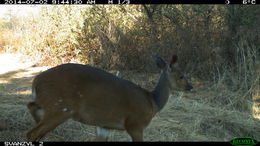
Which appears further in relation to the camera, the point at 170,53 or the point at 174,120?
the point at 170,53

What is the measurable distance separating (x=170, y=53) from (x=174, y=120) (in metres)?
3.39

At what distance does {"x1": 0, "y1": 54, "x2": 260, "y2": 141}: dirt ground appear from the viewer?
18.9 feet

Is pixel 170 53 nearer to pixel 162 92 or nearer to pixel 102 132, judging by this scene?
pixel 162 92

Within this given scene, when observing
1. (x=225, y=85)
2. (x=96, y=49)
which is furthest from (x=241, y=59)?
(x=96, y=49)

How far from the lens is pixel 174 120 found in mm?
6961

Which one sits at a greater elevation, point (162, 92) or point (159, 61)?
point (159, 61)

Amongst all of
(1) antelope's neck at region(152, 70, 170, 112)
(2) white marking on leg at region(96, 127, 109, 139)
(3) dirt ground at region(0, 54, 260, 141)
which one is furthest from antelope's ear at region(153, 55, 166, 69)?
(3) dirt ground at region(0, 54, 260, 141)

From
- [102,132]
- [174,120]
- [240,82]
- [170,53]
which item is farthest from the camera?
[170,53]

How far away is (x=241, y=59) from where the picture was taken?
9.70 meters

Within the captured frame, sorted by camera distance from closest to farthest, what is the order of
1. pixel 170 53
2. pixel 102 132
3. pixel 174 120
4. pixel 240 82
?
pixel 102 132, pixel 174 120, pixel 240 82, pixel 170 53

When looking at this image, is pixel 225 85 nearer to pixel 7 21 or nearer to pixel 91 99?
pixel 91 99

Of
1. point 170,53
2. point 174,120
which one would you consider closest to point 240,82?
point 170,53

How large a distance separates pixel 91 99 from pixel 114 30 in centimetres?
622

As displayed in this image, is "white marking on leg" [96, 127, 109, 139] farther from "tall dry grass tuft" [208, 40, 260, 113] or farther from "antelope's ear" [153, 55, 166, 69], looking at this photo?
"tall dry grass tuft" [208, 40, 260, 113]
